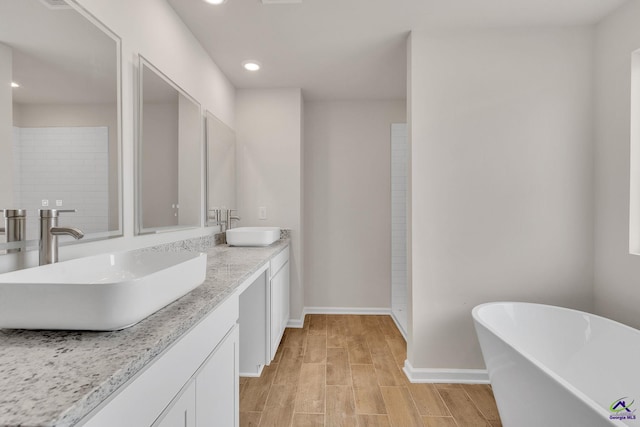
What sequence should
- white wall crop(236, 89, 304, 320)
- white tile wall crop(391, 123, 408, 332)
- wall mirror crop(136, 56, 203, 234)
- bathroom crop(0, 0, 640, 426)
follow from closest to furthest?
wall mirror crop(136, 56, 203, 234) → bathroom crop(0, 0, 640, 426) → white wall crop(236, 89, 304, 320) → white tile wall crop(391, 123, 408, 332)

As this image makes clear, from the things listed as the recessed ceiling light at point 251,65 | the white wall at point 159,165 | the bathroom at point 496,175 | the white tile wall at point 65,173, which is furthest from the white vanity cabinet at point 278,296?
the recessed ceiling light at point 251,65

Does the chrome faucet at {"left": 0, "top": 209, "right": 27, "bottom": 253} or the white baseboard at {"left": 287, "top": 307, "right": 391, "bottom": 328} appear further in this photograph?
the white baseboard at {"left": 287, "top": 307, "right": 391, "bottom": 328}

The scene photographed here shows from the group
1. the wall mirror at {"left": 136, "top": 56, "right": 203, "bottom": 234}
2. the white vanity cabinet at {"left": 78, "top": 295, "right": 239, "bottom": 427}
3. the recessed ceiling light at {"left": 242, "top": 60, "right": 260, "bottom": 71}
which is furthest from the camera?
the recessed ceiling light at {"left": 242, "top": 60, "right": 260, "bottom": 71}

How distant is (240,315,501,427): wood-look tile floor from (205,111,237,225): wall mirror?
1.30m

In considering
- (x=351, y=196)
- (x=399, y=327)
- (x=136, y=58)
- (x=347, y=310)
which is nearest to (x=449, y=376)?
(x=399, y=327)

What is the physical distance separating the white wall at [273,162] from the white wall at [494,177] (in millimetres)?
1388

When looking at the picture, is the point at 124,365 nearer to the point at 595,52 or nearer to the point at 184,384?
the point at 184,384

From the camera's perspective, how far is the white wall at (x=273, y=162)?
3402 mm

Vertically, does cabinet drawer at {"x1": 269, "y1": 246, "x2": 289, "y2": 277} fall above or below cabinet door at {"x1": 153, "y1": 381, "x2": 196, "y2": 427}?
above

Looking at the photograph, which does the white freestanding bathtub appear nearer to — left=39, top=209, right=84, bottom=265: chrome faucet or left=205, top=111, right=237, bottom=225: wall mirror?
left=39, top=209, right=84, bottom=265: chrome faucet

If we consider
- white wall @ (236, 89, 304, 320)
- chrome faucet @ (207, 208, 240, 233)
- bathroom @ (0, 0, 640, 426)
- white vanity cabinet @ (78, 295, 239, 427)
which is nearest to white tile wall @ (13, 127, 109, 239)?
white vanity cabinet @ (78, 295, 239, 427)

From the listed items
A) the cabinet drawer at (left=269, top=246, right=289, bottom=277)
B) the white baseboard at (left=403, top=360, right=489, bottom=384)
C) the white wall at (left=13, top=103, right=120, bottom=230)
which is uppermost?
the white wall at (left=13, top=103, right=120, bottom=230)

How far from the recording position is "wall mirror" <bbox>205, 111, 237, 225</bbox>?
2668 millimetres

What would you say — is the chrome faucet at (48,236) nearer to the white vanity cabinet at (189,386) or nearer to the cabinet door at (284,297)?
the white vanity cabinet at (189,386)
